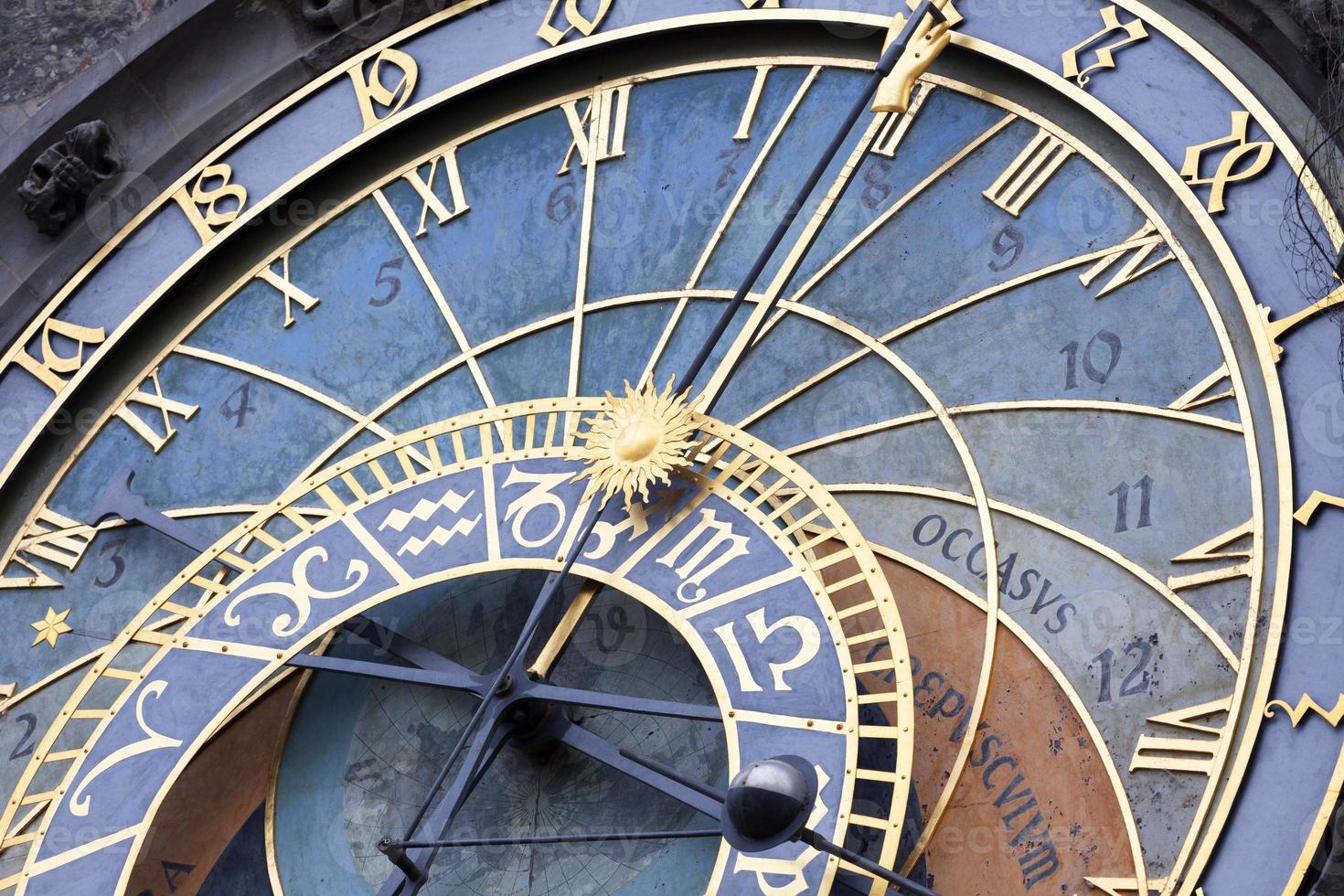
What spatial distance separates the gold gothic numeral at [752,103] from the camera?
7.36m

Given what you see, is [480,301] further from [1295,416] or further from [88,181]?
[1295,416]

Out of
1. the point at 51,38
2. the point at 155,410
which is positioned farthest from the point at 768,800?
the point at 51,38

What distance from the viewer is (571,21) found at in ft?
25.2

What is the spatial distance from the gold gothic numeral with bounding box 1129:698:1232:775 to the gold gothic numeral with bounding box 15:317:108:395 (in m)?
3.31

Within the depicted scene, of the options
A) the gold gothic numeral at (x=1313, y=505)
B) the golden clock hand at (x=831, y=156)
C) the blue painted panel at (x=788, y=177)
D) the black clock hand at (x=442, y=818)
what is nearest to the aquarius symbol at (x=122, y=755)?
the black clock hand at (x=442, y=818)

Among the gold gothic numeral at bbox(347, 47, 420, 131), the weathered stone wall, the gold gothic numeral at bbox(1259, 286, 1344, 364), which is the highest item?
the weathered stone wall

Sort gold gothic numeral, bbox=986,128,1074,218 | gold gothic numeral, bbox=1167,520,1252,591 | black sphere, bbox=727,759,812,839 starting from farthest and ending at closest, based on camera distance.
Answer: gold gothic numeral, bbox=986,128,1074,218 < gold gothic numeral, bbox=1167,520,1252,591 < black sphere, bbox=727,759,812,839

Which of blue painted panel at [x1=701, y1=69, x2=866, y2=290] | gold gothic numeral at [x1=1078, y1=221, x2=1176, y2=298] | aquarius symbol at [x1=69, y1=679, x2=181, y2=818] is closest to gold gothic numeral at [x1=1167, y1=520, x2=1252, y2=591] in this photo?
gold gothic numeral at [x1=1078, y1=221, x2=1176, y2=298]

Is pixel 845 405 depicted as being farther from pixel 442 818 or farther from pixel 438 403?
pixel 442 818

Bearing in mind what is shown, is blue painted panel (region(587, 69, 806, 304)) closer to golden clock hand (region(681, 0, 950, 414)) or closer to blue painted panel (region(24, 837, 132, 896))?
golden clock hand (region(681, 0, 950, 414))

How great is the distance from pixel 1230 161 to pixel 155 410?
3.06 metres

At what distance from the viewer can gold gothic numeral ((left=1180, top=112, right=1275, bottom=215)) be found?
6.42m

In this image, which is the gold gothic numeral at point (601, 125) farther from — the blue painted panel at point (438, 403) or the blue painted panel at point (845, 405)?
the blue painted panel at point (845, 405)

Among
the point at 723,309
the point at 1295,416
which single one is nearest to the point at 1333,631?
the point at 1295,416
